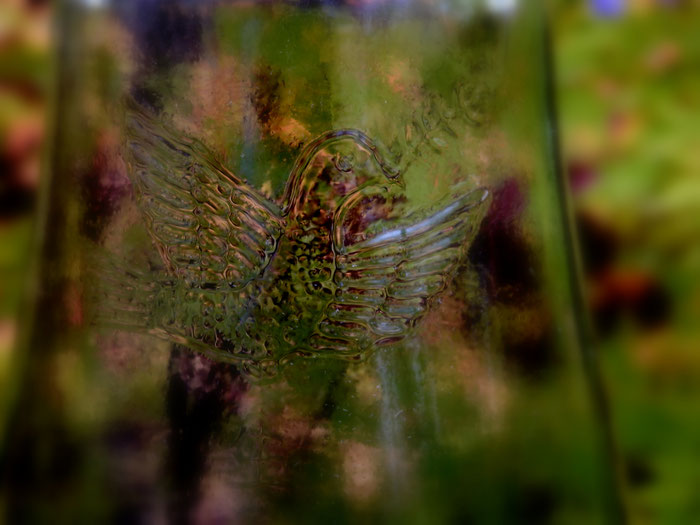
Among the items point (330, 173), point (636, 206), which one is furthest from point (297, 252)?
point (636, 206)

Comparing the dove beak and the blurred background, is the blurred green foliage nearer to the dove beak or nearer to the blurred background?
the blurred background

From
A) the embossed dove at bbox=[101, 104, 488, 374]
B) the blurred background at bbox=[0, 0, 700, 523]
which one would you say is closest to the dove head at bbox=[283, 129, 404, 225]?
the embossed dove at bbox=[101, 104, 488, 374]

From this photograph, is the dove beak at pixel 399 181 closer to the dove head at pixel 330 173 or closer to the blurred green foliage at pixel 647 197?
the dove head at pixel 330 173

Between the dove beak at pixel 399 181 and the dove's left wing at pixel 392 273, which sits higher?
the dove beak at pixel 399 181

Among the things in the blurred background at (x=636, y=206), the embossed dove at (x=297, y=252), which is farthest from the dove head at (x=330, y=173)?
the blurred background at (x=636, y=206)

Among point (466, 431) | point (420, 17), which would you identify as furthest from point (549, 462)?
point (420, 17)

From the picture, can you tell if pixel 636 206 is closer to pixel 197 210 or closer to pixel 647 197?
pixel 647 197

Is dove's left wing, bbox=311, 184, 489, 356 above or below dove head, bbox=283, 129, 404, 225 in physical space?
below
